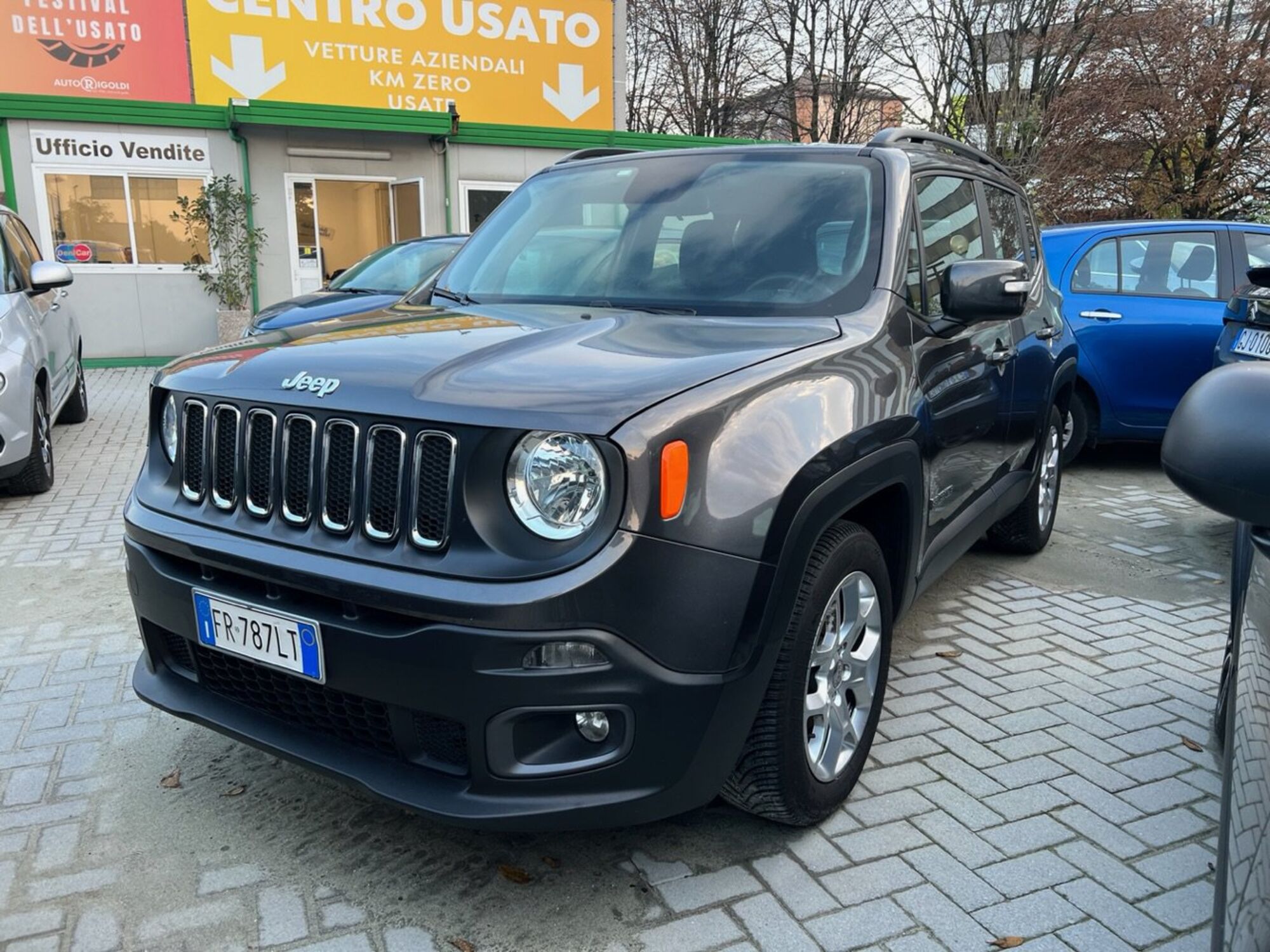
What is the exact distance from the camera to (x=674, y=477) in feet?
7.08

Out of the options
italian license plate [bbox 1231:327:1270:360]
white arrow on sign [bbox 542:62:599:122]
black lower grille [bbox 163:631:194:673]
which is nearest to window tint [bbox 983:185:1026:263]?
italian license plate [bbox 1231:327:1270:360]

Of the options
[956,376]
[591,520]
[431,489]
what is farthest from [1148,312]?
[431,489]

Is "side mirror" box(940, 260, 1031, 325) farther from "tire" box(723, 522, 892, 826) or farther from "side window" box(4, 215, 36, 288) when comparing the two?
"side window" box(4, 215, 36, 288)

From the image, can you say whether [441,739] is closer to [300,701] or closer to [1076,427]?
[300,701]

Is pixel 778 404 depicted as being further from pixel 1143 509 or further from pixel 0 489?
pixel 0 489

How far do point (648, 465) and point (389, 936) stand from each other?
129 centimetres

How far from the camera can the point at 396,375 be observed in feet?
7.84

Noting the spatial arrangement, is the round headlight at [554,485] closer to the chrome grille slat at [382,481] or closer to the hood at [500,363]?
the hood at [500,363]

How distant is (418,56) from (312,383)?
15.2 meters

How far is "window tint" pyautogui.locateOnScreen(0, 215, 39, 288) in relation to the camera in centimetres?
684

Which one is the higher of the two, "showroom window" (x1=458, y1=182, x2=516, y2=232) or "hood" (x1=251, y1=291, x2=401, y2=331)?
"showroom window" (x1=458, y1=182, x2=516, y2=232)

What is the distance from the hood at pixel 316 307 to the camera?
24.1 ft

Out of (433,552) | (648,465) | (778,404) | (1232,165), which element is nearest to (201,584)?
(433,552)

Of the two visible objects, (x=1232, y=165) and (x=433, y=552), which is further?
(x=1232, y=165)
